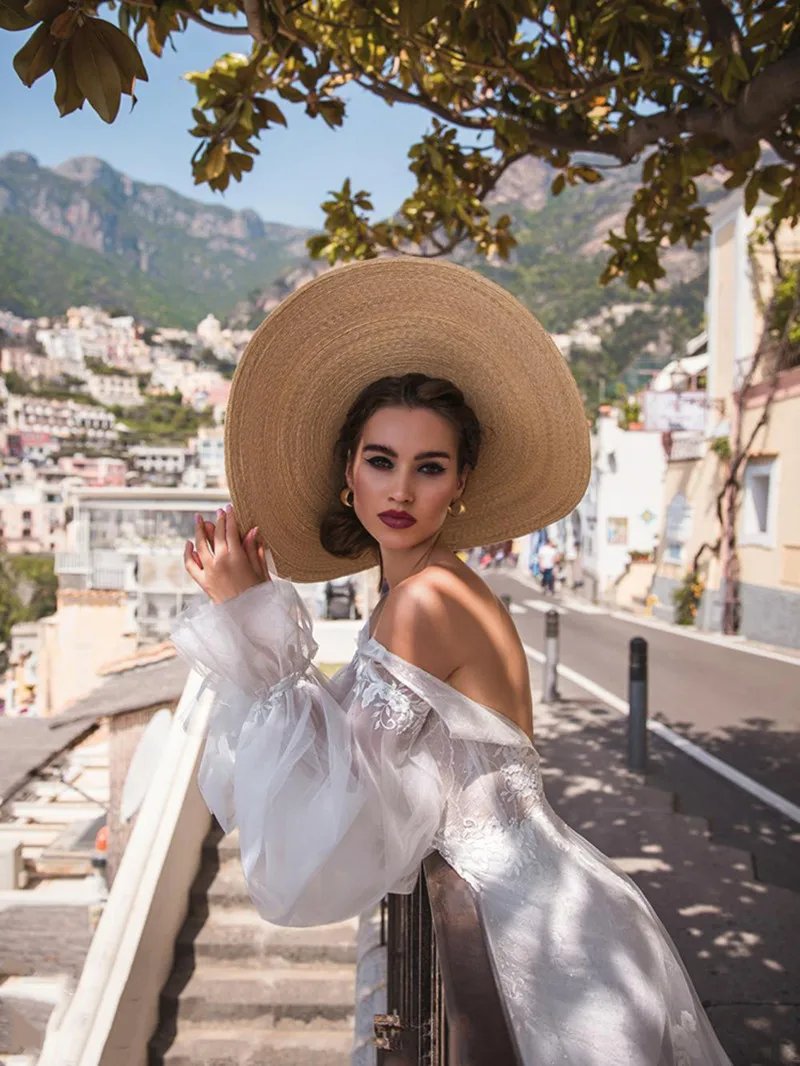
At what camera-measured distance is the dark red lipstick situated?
1.81 m

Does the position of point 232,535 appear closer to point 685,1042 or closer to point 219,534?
point 219,534

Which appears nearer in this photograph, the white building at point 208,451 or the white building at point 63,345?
the white building at point 208,451

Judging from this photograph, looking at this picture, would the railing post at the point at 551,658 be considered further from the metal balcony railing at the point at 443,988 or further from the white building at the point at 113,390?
the white building at the point at 113,390

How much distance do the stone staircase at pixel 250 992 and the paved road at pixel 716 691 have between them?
3.56 m

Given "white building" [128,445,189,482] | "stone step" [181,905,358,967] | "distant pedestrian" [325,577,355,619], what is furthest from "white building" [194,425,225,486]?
"stone step" [181,905,358,967]

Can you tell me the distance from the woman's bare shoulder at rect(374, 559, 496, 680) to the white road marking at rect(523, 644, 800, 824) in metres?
5.01

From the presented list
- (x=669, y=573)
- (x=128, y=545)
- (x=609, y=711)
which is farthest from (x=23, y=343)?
(x=609, y=711)

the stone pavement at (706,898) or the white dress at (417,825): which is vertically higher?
the white dress at (417,825)

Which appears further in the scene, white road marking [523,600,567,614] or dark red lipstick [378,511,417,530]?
white road marking [523,600,567,614]

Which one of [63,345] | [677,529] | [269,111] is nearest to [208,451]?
[63,345]

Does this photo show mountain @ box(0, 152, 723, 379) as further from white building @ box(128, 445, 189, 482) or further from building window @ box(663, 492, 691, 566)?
building window @ box(663, 492, 691, 566)

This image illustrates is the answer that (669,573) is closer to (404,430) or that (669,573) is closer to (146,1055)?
(146,1055)

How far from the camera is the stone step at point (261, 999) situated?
4.78 metres

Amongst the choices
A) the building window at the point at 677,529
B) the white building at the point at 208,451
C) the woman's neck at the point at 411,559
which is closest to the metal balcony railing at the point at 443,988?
the woman's neck at the point at 411,559
